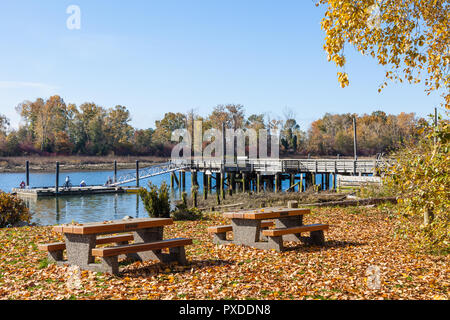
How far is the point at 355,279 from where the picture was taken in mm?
6508

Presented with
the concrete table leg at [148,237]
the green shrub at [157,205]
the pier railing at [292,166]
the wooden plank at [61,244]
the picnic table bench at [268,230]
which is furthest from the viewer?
the pier railing at [292,166]

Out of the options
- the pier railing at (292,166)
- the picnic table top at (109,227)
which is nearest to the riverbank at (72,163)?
the pier railing at (292,166)

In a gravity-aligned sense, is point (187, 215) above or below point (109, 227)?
below

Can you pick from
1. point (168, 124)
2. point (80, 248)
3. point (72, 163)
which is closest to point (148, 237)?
point (80, 248)

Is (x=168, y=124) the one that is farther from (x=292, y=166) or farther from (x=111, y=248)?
(x=111, y=248)

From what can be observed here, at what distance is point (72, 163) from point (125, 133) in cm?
1491

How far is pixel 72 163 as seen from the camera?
83438mm

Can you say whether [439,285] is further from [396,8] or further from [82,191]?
[82,191]

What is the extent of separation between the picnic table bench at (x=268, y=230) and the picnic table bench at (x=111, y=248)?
1515 millimetres

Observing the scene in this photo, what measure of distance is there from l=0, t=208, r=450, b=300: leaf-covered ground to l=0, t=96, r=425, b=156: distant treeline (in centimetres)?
7346

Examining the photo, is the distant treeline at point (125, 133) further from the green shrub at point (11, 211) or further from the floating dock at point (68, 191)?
the green shrub at point (11, 211)

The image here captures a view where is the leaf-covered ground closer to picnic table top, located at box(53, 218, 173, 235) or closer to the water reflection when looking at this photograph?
picnic table top, located at box(53, 218, 173, 235)

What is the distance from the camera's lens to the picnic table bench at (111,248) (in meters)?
6.91

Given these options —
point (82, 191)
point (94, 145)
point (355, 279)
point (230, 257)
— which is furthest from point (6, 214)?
point (94, 145)
